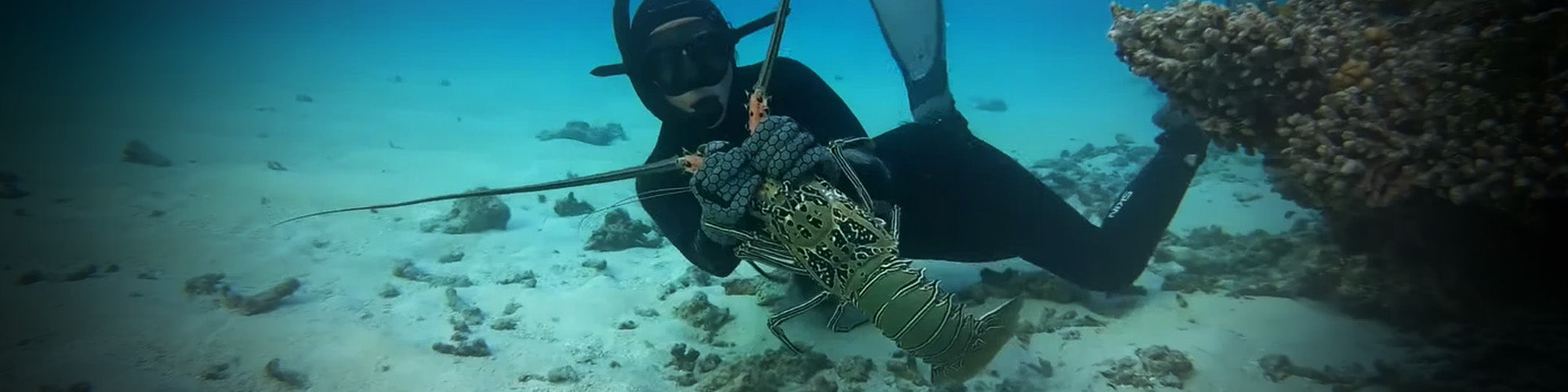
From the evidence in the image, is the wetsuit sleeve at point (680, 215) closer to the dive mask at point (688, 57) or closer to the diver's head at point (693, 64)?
the diver's head at point (693, 64)

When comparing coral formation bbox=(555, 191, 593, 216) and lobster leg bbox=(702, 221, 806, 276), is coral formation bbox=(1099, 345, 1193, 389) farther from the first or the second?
coral formation bbox=(555, 191, 593, 216)

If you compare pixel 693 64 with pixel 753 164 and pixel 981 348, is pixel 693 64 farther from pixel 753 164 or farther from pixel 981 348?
pixel 981 348

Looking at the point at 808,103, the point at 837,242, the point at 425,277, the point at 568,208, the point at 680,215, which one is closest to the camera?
the point at 837,242

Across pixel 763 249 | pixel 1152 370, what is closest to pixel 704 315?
pixel 763 249

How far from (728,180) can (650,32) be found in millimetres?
1919

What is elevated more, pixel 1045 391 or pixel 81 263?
pixel 1045 391

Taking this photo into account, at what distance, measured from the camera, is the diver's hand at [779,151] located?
3143mm

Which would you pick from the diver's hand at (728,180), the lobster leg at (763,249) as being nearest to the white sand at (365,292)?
the lobster leg at (763,249)

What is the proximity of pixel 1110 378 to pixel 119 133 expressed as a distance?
20.9 metres

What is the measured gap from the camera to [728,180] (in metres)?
3.14

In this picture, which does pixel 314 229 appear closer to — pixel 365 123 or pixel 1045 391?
pixel 1045 391

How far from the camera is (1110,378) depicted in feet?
13.7

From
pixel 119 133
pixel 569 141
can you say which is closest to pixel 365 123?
pixel 119 133

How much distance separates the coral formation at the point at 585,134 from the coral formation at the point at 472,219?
29.3 feet
